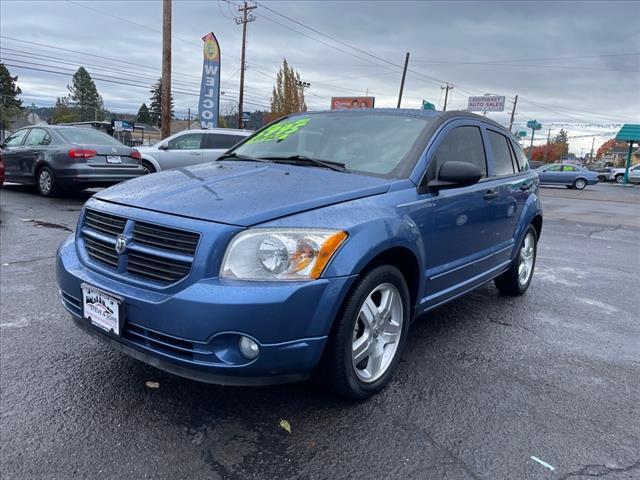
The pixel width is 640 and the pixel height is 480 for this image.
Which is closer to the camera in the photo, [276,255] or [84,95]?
[276,255]

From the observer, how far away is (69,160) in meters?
9.96

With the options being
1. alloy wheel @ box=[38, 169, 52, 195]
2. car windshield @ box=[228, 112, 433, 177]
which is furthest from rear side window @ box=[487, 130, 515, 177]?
alloy wheel @ box=[38, 169, 52, 195]

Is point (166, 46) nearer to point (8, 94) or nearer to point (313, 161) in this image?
point (313, 161)

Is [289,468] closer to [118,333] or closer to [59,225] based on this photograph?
[118,333]

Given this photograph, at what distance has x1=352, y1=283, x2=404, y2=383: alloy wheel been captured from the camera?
8.98 feet

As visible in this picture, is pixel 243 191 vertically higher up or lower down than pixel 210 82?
lower down

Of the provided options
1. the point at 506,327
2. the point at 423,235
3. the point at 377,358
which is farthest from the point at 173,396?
the point at 506,327

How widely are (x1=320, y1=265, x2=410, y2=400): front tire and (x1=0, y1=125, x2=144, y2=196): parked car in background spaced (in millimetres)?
8762

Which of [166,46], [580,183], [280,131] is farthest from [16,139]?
[580,183]

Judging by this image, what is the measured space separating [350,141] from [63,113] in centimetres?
10645

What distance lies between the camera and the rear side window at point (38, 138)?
10610 mm

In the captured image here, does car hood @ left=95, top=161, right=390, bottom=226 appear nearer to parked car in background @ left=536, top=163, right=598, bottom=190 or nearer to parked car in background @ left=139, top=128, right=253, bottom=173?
parked car in background @ left=139, top=128, right=253, bottom=173

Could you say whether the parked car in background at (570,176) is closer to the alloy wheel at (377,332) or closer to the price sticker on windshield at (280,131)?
the price sticker on windshield at (280,131)

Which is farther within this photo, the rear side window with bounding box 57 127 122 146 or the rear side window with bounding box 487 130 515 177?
the rear side window with bounding box 57 127 122 146
